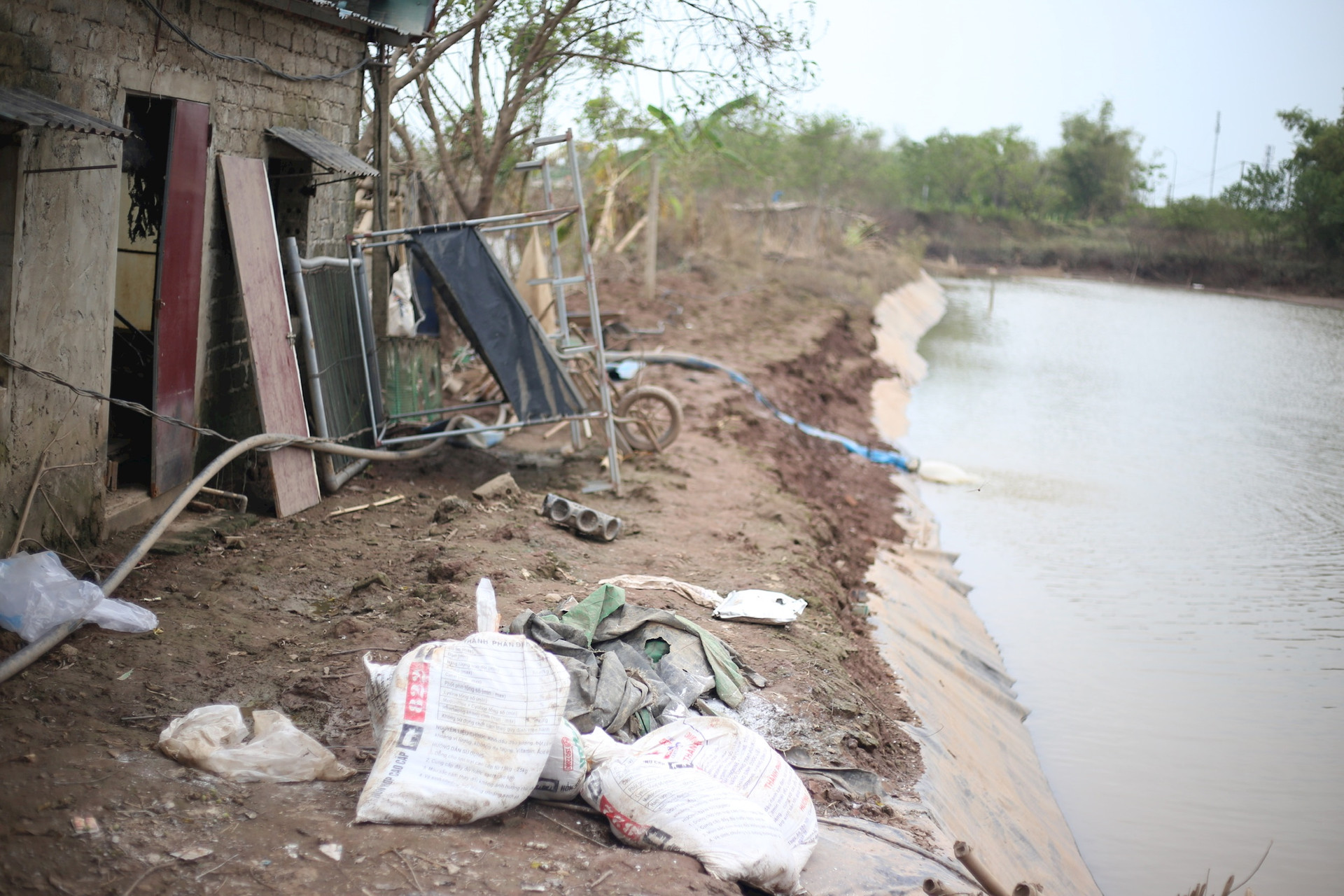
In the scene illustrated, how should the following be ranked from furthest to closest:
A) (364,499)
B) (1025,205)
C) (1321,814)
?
(1025,205), (364,499), (1321,814)

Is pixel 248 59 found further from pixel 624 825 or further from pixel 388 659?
pixel 624 825

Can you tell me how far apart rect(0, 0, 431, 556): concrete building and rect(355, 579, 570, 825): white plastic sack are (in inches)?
103

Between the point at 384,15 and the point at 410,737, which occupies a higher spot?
the point at 384,15

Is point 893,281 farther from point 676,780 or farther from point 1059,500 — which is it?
point 676,780

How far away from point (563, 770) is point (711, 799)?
50 cm

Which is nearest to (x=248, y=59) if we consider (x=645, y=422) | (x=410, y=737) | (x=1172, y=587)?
(x=645, y=422)

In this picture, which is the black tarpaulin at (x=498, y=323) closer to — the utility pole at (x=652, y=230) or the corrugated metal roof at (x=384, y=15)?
the corrugated metal roof at (x=384, y=15)

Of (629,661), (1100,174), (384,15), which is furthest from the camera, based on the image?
(1100,174)

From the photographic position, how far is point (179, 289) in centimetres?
572

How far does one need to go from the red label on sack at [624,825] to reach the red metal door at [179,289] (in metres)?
3.74

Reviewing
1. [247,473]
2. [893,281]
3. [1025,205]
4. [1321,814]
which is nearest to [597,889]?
[247,473]

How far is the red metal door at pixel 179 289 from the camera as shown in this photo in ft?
18.2

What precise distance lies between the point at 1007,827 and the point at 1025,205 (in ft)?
214

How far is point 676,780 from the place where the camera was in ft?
10.5
